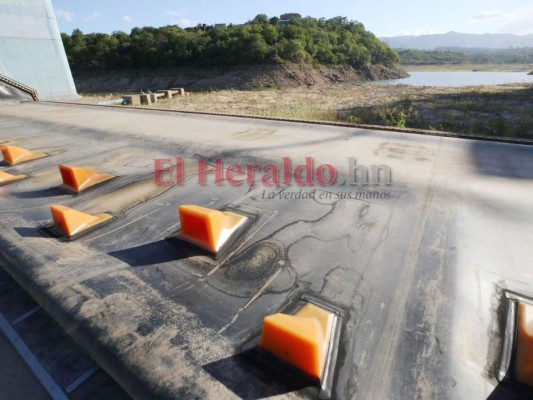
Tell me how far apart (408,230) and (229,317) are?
2.01 meters

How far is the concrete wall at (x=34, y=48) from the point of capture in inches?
576

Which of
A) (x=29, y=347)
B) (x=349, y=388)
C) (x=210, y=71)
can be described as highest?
(x=210, y=71)

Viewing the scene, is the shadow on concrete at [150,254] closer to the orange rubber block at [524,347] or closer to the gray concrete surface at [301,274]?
the gray concrete surface at [301,274]

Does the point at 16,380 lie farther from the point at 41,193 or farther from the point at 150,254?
the point at 41,193

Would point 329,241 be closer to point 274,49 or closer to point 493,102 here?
point 493,102

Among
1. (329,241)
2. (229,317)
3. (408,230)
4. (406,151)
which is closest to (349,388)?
(229,317)

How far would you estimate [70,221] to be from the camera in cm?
318

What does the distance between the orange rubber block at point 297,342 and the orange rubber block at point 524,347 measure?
108 centimetres

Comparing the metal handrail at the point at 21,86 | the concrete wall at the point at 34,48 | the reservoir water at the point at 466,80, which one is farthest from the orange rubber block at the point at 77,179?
the reservoir water at the point at 466,80

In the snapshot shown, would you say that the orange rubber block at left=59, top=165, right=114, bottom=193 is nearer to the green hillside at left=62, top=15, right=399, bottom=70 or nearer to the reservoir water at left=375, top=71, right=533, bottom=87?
the reservoir water at left=375, top=71, right=533, bottom=87

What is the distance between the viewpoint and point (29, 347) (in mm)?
2580

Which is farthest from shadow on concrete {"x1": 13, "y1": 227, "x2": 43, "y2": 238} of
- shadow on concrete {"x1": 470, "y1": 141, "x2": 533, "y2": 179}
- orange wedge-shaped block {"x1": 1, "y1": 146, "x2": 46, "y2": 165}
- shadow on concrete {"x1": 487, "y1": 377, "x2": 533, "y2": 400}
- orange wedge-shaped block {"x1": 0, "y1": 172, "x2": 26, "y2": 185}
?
shadow on concrete {"x1": 470, "y1": 141, "x2": 533, "y2": 179}

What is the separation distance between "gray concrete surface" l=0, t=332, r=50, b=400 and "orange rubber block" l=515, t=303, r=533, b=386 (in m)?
3.15

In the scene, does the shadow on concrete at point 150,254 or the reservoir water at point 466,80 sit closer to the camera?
the shadow on concrete at point 150,254
